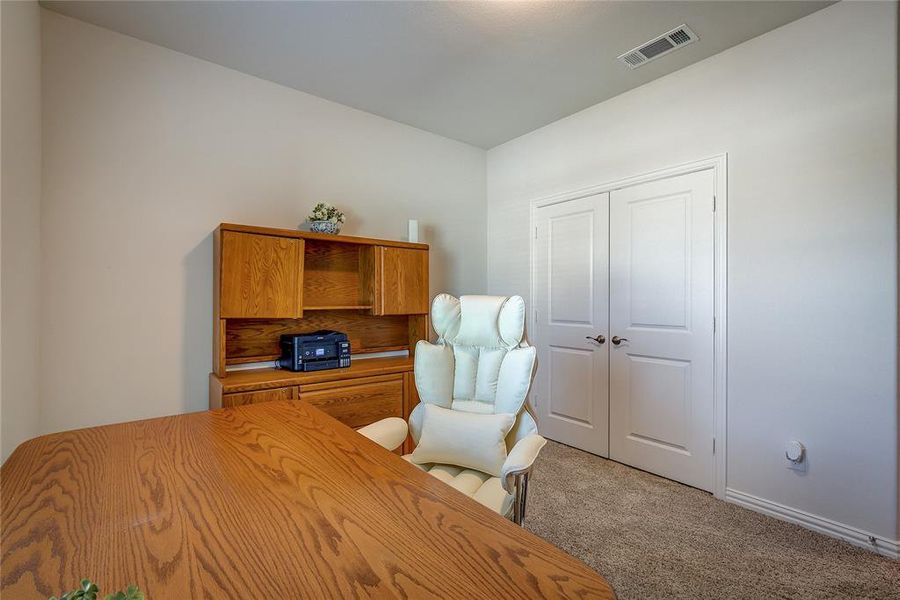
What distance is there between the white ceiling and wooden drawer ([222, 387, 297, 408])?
2076 mm

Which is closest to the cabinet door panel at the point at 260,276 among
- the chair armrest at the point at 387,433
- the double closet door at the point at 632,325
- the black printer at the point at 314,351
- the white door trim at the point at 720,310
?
the black printer at the point at 314,351

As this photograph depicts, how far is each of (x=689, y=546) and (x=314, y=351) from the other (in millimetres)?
2382

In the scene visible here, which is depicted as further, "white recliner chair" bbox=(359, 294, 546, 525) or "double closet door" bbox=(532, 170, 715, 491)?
"double closet door" bbox=(532, 170, 715, 491)

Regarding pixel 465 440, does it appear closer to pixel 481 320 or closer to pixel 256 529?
pixel 481 320

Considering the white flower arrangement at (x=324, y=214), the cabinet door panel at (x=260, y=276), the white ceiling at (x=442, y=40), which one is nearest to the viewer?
the white ceiling at (x=442, y=40)

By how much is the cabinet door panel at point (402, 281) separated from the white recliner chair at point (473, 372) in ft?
3.70

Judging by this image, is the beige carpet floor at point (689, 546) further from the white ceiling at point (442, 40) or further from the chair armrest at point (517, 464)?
the white ceiling at point (442, 40)

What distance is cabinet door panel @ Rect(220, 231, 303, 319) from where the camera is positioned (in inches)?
94.7

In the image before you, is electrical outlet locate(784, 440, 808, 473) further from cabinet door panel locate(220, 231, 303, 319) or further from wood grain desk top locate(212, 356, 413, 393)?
cabinet door panel locate(220, 231, 303, 319)

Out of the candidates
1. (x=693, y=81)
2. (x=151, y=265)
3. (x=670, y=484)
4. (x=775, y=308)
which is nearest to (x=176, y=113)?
(x=151, y=265)

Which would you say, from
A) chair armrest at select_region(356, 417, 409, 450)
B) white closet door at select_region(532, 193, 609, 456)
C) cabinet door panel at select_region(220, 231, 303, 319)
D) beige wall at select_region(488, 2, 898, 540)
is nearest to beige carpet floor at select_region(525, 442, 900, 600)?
beige wall at select_region(488, 2, 898, 540)

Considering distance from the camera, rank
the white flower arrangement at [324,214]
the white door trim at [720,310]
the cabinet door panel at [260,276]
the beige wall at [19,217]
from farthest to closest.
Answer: the white flower arrangement at [324,214]
the white door trim at [720,310]
the cabinet door panel at [260,276]
the beige wall at [19,217]

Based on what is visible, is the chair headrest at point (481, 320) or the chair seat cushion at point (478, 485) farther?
the chair headrest at point (481, 320)

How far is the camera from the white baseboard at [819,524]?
1954mm
